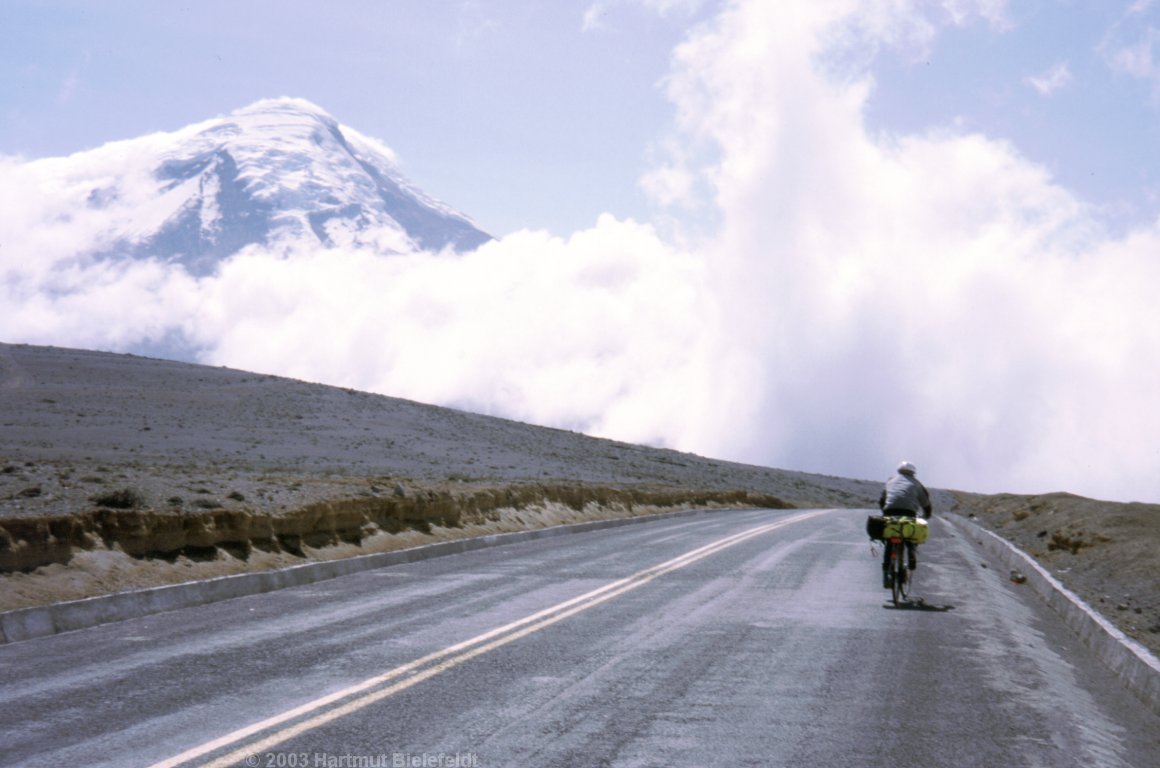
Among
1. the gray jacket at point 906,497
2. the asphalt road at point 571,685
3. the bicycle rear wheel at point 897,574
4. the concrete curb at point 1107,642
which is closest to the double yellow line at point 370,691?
the asphalt road at point 571,685

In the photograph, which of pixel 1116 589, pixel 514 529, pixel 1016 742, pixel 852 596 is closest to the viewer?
pixel 1016 742

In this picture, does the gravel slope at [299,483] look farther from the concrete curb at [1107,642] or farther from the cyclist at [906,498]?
the cyclist at [906,498]

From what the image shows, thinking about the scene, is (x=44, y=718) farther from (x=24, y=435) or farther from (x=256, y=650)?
(x=24, y=435)

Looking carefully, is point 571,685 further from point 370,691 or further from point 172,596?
point 172,596

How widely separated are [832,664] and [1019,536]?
84.7 feet

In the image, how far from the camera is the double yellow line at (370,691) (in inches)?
256

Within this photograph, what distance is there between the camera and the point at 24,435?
6069 centimetres

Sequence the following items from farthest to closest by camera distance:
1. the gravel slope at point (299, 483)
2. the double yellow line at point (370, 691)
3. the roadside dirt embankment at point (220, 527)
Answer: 1. the gravel slope at point (299, 483)
2. the roadside dirt embankment at point (220, 527)
3. the double yellow line at point (370, 691)

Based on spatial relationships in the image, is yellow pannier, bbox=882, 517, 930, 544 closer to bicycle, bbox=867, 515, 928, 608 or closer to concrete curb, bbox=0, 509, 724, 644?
bicycle, bbox=867, 515, 928, 608

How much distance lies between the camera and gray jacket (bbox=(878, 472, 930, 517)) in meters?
15.4

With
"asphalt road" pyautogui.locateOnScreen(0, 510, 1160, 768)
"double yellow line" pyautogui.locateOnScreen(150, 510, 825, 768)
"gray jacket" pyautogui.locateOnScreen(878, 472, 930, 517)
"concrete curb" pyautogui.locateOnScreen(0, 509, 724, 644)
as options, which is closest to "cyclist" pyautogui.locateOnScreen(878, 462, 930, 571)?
"gray jacket" pyautogui.locateOnScreen(878, 472, 930, 517)

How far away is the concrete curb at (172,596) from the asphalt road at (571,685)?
Answer: 40cm

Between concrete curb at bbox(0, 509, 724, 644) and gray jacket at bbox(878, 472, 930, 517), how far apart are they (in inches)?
348

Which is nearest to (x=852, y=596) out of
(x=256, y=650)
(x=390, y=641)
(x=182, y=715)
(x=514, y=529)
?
(x=390, y=641)
